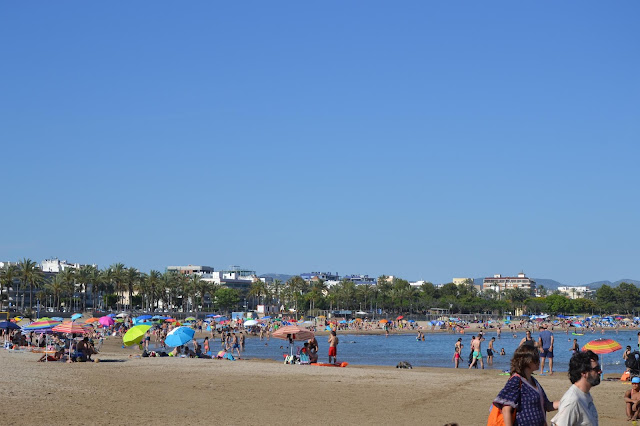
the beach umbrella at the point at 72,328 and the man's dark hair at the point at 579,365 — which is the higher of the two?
the man's dark hair at the point at 579,365

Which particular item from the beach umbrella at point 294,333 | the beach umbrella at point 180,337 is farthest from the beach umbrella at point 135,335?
the beach umbrella at point 294,333

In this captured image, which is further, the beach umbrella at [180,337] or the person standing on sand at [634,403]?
the beach umbrella at [180,337]

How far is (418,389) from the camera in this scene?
1803 cm

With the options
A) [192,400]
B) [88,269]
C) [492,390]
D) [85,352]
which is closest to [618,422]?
[492,390]

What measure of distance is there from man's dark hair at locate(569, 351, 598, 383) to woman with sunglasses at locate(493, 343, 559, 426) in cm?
27

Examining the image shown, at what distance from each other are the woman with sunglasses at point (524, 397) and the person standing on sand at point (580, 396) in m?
0.15

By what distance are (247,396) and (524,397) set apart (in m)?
11.4

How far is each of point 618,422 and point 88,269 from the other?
107110mm

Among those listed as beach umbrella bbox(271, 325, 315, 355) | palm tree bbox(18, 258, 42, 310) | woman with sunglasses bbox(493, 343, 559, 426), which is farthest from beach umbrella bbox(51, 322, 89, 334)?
palm tree bbox(18, 258, 42, 310)

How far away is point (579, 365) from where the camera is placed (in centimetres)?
570

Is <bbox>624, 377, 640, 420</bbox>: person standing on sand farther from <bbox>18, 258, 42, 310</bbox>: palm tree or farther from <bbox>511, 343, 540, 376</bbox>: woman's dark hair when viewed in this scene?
<bbox>18, 258, 42, 310</bbox>: palm tree

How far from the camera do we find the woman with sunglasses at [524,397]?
5.71 m

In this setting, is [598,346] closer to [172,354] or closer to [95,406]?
[95,406]

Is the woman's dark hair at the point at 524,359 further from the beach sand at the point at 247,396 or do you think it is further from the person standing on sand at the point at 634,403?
the person standing on sand at the point at 634,403
